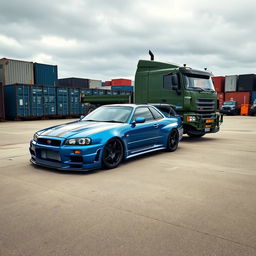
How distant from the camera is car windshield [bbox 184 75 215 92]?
8944mm

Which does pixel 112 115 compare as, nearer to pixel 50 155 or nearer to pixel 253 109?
pixel 50 155

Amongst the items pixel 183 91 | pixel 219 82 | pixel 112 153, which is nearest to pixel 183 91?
pixel 183 91

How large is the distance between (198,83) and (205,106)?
0.89 m

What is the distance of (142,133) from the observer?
6082mm

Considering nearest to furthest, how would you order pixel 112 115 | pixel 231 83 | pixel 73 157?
pixel 73 157 < pixel 112 115 < pixel 231 83

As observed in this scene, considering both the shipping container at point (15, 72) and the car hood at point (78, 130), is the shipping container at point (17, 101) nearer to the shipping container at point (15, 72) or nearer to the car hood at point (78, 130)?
the shipping container at point (15, 72)

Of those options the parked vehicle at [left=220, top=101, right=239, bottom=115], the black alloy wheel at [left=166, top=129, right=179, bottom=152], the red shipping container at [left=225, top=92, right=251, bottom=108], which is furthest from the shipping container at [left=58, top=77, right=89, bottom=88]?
the black alloy wheel at [left=166, top=129, right=179, bottom=152]

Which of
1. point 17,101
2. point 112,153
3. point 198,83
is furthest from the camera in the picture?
point 17,101

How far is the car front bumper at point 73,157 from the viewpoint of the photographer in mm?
4699

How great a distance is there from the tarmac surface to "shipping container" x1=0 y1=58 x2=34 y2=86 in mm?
22504

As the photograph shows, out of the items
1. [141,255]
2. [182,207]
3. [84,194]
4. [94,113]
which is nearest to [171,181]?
[182,207]

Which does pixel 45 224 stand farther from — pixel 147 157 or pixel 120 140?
pixel 147 157

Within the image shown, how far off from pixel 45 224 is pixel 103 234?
0.69 m

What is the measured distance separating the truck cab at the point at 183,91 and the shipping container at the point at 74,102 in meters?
17.0
